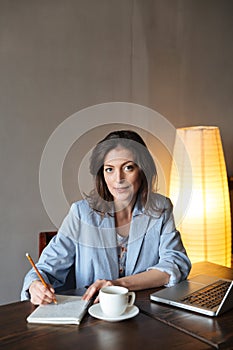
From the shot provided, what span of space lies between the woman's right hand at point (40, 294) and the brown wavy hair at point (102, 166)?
43cm

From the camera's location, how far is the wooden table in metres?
1.13

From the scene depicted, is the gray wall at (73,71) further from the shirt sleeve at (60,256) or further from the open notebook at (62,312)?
the open notebook at (62,312)

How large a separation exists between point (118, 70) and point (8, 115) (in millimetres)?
705

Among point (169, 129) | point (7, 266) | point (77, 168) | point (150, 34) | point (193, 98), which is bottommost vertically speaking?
point (7, 266)

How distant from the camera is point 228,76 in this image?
3205mm

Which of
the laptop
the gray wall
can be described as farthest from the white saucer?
the gray wall

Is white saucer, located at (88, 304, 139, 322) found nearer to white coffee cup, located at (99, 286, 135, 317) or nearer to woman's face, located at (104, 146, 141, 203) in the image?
white coffee cup, located at (99, 286, 135, 317)

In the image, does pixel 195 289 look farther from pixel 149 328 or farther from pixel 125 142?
pixel 125 142

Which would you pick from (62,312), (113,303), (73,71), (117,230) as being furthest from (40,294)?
(73,71)

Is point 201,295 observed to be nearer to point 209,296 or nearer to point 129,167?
point 209,296

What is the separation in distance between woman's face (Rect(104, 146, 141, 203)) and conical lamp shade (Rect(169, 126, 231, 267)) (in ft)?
3.43

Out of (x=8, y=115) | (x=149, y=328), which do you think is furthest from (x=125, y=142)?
(x=8, y=115)

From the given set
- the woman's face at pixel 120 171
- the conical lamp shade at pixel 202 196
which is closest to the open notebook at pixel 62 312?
the woman's face at pixel 120 171

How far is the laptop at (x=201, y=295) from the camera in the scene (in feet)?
4.39
